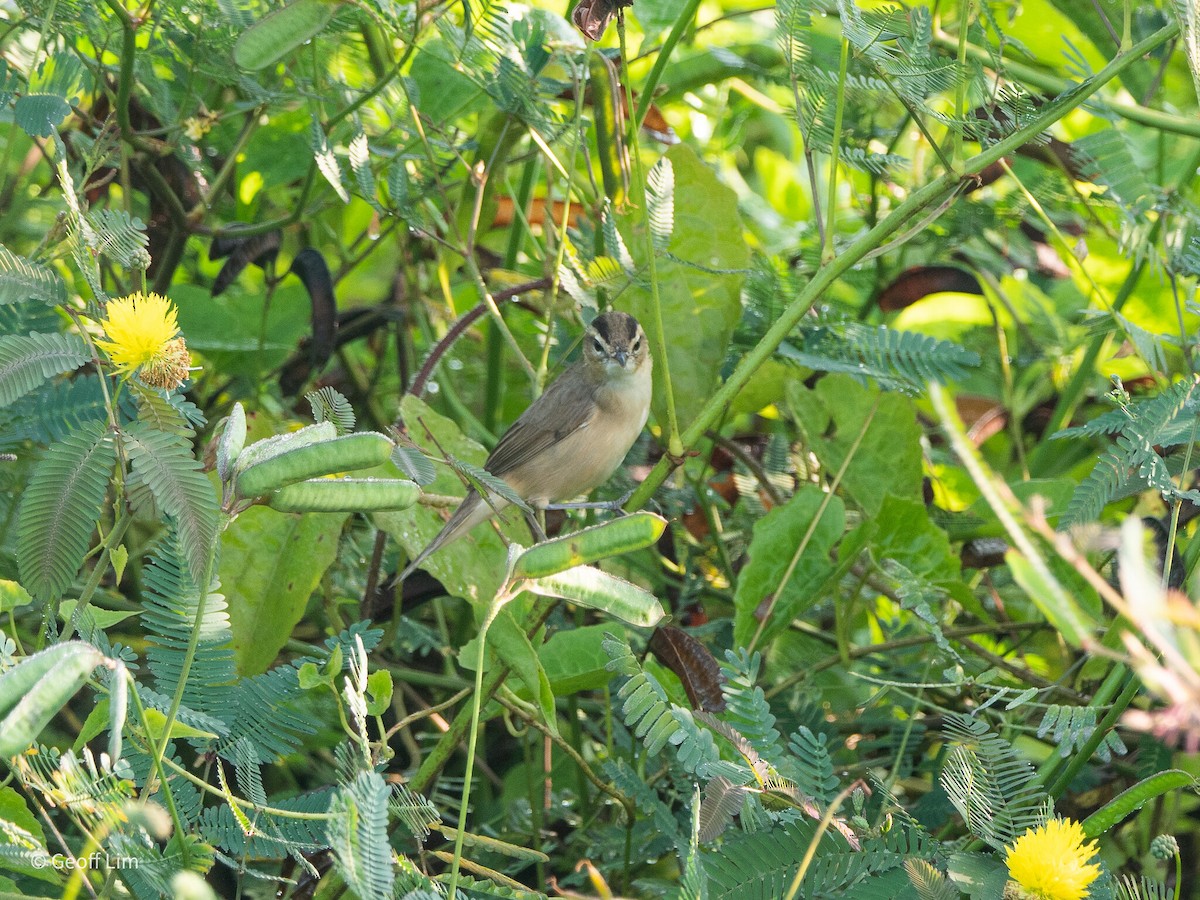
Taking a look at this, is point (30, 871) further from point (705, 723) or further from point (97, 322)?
point (705, 723)

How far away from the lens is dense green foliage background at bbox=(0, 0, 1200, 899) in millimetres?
1376

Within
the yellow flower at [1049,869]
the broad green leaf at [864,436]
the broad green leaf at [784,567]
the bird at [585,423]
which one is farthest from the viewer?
the bird at [585,423]

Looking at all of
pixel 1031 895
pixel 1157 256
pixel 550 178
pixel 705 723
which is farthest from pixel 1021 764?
pixel 550 178

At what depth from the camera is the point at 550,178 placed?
8.44 feet

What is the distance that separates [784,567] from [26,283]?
1.27 metres

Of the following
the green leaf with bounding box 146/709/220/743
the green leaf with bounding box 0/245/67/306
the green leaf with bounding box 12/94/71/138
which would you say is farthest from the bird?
the green leaf with bounding box 146/709/220/743

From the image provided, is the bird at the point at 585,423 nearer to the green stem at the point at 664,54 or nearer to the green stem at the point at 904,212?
the green stem at the point at 664,54

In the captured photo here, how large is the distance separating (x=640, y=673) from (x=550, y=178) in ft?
4.60

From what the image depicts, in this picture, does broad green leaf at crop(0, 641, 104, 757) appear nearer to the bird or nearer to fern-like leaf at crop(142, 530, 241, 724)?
fern-like leaf at crop(142, 530, 241, 724)

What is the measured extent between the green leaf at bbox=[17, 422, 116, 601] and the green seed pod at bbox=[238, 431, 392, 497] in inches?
14.3

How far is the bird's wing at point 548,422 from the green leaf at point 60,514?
1.36m

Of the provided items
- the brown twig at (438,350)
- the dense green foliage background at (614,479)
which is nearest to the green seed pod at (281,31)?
the dense green foliage background at (614,479)

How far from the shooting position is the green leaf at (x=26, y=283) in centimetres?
139

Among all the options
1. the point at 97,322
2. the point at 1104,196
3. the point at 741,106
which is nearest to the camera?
the point at 97,322
